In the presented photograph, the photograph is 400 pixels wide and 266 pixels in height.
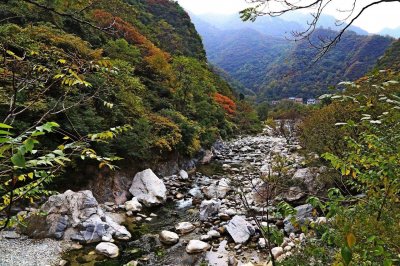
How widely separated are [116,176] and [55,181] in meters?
2.31

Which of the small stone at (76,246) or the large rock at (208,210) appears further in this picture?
the large rock at (208,210)

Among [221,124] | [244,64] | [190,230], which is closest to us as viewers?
[190,230]

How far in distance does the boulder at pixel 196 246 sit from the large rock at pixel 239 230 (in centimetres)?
80

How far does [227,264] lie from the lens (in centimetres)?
665

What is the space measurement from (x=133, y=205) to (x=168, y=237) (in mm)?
2448

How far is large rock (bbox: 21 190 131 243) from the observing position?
7156 millimetres

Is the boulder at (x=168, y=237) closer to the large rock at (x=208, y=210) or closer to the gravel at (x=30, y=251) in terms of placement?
the large rock at (x=208, y=210)

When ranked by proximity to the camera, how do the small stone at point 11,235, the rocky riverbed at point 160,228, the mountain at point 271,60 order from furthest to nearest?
the mountain at point 271,60 → the small stone at point 11,235 → the rocky riverbed at point 160,228

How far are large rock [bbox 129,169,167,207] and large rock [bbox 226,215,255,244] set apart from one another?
324 centimetres

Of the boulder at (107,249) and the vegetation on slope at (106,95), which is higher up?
the vegetation on slope at (106,95)

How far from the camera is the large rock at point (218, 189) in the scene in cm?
1140

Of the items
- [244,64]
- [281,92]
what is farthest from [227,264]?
[244,64]

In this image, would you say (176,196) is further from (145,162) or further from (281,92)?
(281,92)

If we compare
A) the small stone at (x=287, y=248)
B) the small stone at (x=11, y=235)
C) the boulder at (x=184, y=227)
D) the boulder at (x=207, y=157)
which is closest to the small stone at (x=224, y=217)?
the boulder at (x=184, y=227)
